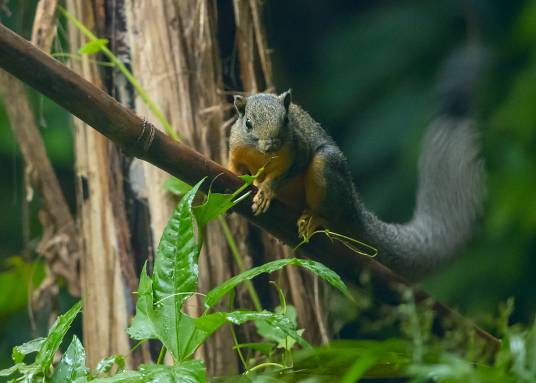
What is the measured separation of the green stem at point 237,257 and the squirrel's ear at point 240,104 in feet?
1.09

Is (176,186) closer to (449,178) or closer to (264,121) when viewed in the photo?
(264,121)

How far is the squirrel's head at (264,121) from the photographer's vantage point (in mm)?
2396

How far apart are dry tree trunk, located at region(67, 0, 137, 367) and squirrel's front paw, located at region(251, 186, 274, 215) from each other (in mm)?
550

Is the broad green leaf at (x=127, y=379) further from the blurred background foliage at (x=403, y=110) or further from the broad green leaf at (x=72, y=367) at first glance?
the blurred background foliage at (x=403, y=110)

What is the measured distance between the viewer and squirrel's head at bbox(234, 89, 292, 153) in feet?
7.86

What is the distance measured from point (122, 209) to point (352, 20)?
249 centimetres

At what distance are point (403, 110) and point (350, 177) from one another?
5.10 ft

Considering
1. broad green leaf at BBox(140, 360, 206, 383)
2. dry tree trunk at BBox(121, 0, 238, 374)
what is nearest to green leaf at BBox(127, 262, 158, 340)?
broad green leaf at BBox(140, 360, 206, 383)

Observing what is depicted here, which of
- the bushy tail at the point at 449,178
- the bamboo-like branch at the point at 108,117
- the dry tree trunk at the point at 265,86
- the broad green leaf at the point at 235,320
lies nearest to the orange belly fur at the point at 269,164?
the dry tree trunk at the point at 265,86

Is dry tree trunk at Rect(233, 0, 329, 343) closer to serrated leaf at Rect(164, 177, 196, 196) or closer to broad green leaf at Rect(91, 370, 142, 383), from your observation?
Answer: serrated leaf at Rect(164, 177, 196, 196)

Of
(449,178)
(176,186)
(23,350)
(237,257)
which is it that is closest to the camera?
(23,350)

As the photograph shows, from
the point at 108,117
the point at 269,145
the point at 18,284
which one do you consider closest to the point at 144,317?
the point at 108,117

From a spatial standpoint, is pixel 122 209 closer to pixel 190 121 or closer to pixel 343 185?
pixel 190 121

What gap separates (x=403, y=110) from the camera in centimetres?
417
